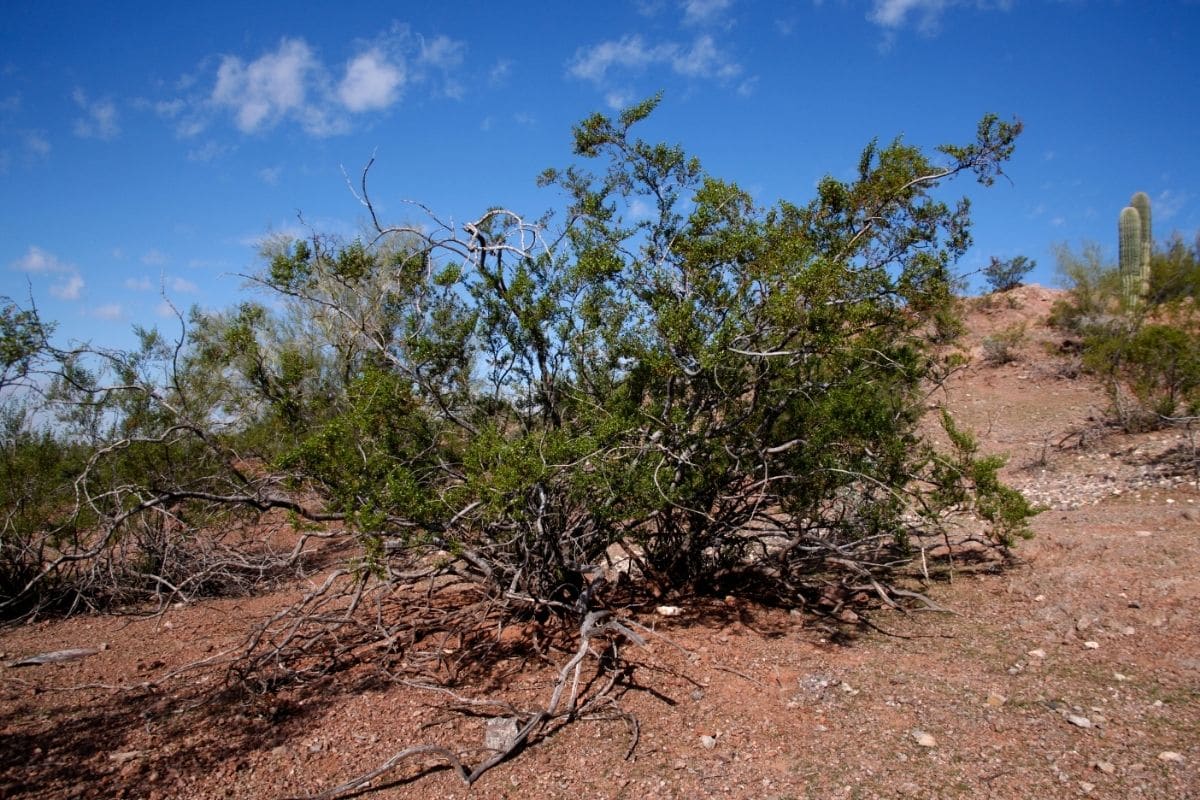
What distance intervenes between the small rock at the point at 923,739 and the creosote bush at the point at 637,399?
5.47 ft

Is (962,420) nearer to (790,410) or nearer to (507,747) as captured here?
(790,410)

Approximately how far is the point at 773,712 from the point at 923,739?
774 mm

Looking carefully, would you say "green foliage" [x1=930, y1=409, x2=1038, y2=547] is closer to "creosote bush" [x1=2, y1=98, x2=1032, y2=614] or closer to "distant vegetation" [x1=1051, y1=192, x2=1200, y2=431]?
"creosote bush" [x1=2, y1=98, x2=1032, y2=614]

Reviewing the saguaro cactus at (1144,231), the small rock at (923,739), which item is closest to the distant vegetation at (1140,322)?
the saguaro cactus at (1144,231)

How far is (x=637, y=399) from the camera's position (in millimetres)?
5355

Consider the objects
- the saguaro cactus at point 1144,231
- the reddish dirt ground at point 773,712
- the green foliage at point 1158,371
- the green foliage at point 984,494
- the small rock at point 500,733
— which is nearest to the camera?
the reddish dirt ground at point 773,712

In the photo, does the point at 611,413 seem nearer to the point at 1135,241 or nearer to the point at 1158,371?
the point at 1158,371

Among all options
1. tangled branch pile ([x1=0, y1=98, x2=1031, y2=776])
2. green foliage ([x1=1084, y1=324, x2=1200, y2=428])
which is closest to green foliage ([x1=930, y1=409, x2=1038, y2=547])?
tangled branch pile ([x1=0, y1=98, x2=1031, y2=776])

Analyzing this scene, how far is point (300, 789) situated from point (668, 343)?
3137 millimetres

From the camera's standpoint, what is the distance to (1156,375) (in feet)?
35.1

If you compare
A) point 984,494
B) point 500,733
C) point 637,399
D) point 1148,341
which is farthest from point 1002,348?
point 500,733

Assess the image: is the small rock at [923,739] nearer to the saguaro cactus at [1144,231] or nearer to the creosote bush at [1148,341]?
the creosote bush at [1148,341]

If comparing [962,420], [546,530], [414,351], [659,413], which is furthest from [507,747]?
[962,420]

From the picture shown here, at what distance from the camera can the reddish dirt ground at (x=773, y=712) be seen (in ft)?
11.1
